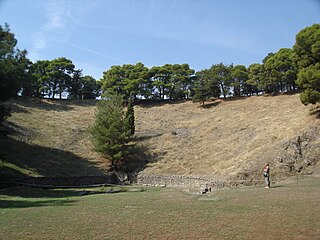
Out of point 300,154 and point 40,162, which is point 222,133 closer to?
point 300,154

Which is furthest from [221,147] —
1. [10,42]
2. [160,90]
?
[160,90]

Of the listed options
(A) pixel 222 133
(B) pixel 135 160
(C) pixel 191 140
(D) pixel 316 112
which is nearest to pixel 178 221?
(D) pixel 316 112

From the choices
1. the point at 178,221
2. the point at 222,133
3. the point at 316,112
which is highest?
the point at 316,112

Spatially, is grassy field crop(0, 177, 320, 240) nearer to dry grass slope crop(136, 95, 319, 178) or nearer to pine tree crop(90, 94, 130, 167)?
dry grass slope crop(136, 95, 319, 178)

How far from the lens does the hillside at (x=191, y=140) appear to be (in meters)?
27.7

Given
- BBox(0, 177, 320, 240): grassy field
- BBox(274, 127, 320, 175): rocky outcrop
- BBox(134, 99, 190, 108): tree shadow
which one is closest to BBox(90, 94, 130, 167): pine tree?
BBox(274, 127, 320, 175): rocky outcrop

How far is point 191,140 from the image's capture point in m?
42.3

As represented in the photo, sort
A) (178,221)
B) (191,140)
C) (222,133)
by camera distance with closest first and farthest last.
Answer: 1. (178,221)
2. (222,133)
3. (191,140)

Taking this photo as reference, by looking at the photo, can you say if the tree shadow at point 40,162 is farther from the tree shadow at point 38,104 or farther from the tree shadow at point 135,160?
the tree shadow at point 38,104

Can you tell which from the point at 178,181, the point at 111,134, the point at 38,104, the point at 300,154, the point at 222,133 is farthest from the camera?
the point at 38,104

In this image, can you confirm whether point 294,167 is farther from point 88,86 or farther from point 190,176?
point 88,86

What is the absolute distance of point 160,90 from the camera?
233 feet

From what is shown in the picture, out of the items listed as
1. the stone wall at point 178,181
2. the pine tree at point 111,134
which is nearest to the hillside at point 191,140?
the stone wall at point 178,181

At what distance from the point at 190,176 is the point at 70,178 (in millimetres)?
12458
